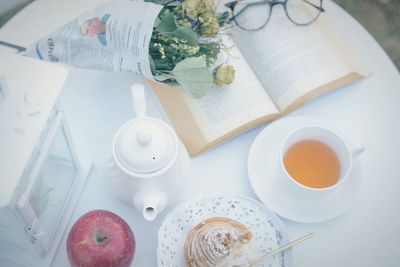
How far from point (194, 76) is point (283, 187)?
0.22m

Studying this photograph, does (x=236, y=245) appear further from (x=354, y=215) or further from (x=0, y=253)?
(x=0, y=253)

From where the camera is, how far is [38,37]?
2.79 ft

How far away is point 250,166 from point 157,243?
0.18m

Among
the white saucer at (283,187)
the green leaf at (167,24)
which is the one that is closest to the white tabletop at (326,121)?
the white saucer at (283,187)

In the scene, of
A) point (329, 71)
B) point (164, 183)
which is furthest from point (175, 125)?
point (329, 71)

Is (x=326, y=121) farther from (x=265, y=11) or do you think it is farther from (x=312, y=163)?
(x=265, y=11)

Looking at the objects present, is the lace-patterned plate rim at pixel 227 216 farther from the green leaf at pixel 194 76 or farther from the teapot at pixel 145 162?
the green leaf at pixel 194 76

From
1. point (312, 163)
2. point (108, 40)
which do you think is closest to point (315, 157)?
point (312, 163)

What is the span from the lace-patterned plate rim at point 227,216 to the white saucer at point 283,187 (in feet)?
0.10

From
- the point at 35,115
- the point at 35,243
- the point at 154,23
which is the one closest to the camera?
the point at 35,115

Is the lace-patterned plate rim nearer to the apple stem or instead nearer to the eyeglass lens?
the apple stem

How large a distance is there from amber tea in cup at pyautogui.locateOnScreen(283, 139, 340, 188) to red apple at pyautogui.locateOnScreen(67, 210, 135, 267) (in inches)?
10.2

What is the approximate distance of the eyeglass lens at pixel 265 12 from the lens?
0.88 metres

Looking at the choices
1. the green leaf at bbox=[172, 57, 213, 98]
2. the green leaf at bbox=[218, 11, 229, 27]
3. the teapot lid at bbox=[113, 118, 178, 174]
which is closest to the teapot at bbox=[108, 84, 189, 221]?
the teapot lid at bbox=[113, 118, 178, 174]
